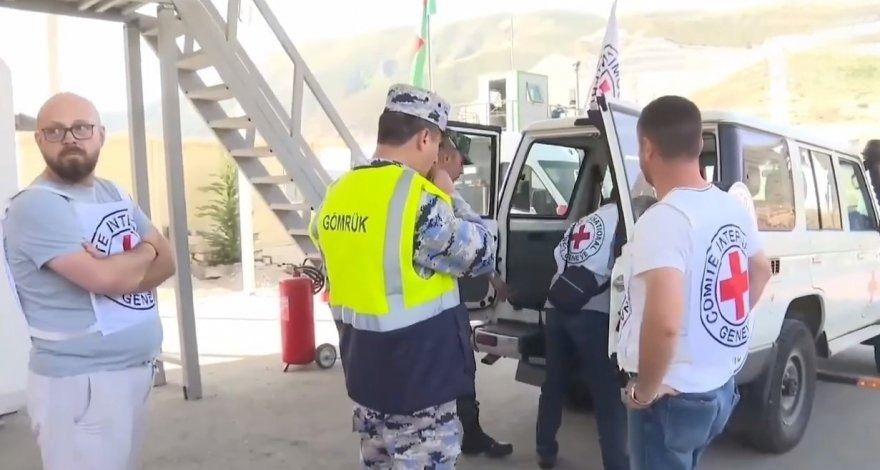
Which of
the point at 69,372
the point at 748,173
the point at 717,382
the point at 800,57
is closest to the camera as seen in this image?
the point at 717,382

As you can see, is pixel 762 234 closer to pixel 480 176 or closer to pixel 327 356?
pixel 480 176

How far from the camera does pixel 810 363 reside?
445 centimetres

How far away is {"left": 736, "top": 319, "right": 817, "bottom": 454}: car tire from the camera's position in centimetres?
411

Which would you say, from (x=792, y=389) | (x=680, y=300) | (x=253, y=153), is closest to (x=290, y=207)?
(x=253, y=153)

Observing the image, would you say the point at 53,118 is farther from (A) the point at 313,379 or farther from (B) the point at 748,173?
(A) the point at 313,379

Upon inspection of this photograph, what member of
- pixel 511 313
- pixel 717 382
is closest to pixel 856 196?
pixel 511 313

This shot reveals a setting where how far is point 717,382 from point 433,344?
0.80 metres

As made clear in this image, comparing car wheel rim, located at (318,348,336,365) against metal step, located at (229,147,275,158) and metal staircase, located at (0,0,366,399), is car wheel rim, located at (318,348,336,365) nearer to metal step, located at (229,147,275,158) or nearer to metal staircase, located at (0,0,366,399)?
metal staircase, located at (0,0,366,399)

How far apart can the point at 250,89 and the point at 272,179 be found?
29.6 inches

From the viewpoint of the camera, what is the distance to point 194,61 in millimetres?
6031

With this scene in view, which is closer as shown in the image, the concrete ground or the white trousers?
the white trousers

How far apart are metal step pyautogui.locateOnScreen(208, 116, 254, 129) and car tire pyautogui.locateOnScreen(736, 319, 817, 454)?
4.09m

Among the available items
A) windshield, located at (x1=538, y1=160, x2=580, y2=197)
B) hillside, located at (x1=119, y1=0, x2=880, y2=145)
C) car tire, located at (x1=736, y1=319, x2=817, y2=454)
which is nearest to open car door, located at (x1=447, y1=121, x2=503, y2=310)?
windshield, located at (x1=538, y1=160, x2=580, y2=197)

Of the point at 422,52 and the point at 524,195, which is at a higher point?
the point at 422,52
